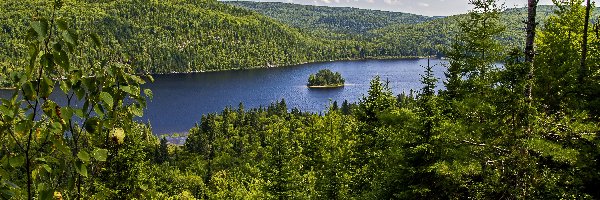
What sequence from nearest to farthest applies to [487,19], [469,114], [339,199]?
[469,114]
[487,19]
[339,199]

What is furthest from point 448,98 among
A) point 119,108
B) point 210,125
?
point 210,125

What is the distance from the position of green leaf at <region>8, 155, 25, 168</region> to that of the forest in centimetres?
2

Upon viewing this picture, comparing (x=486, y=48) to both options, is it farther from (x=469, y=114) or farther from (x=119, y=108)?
(x=119, y=108)

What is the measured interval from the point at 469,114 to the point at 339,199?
1254cm

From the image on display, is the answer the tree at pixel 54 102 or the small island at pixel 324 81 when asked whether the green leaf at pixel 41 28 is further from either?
the small island at pixel 324 81

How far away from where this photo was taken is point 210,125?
115 m

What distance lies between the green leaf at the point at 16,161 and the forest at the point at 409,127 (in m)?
0.02

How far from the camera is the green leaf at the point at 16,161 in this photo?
2.63 meters

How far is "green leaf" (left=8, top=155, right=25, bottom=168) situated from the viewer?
2.63 meters

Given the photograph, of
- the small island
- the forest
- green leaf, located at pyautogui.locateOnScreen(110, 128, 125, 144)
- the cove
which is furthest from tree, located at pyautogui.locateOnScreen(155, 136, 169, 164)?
the small island

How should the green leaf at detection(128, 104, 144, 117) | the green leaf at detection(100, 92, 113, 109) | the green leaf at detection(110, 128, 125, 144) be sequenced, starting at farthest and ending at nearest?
the green leaf at detection(110, 128, 125, 144) < the green leaf at detection(128, 104, 144, 117) < the green leaf at detection(100, 92, 113, 109)

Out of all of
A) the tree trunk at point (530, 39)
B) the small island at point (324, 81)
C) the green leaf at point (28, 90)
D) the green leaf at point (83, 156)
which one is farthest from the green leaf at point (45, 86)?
the small island at point (324, 81)

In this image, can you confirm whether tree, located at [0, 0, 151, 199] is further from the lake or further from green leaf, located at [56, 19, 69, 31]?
the lake

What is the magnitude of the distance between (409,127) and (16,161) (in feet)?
49.3
